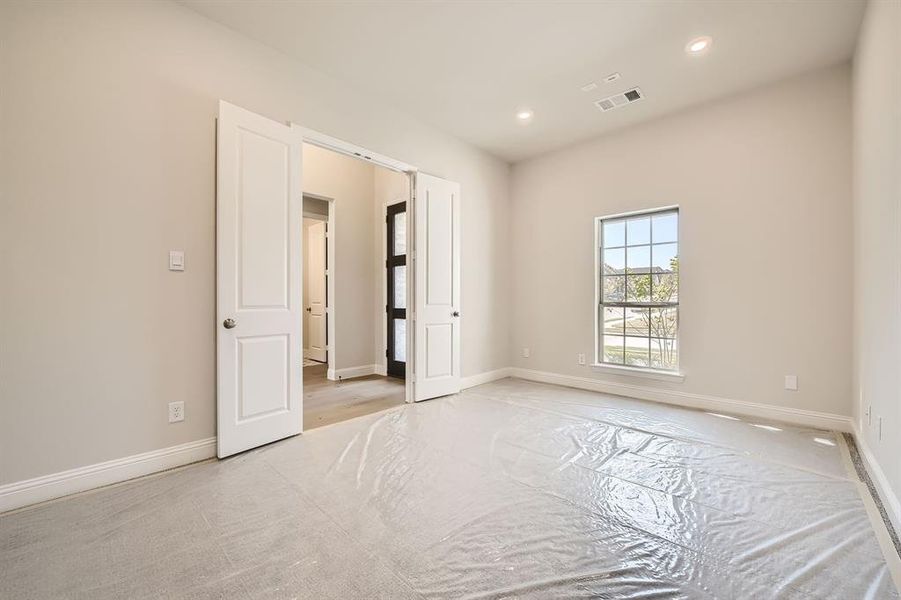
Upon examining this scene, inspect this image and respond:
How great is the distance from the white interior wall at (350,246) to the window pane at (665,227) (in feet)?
12.4

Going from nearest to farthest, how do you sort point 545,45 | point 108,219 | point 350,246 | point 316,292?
point 108,219 < point 545,45 < point 350,246 < point 316,292

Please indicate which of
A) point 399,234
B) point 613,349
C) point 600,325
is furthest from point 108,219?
point 613,349

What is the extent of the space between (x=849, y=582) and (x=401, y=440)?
2382 mm

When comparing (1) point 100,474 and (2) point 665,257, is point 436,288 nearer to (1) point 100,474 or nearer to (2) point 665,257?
(2) point 665,257

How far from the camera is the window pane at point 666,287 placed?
13.0 ft

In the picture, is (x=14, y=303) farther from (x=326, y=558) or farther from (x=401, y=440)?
(x=401, y=440)

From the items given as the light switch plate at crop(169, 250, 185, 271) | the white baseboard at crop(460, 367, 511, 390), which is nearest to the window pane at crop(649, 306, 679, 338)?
the white baseboard at crop(460, 367, 511, 390)

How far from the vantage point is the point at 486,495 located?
210cm

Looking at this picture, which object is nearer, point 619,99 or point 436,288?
point 619,99

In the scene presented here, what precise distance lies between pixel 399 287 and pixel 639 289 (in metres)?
3.13

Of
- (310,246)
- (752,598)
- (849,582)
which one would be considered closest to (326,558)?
(752,598)

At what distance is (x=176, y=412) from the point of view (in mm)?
2477

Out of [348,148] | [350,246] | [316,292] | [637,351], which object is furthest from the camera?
[316,292]

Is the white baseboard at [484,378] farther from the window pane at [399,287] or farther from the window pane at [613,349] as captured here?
the window pane at [399,287]
